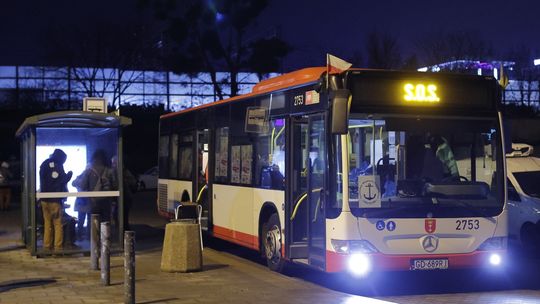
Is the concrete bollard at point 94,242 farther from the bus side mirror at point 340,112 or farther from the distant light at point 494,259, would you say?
the distant light at point 494,259

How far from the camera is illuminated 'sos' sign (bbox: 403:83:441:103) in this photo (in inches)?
434

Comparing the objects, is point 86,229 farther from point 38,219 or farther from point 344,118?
point 344,118

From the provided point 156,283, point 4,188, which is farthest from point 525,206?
point 4,188

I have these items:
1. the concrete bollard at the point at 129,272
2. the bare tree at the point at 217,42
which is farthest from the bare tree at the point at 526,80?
the concrete bollard at the point at 129,272

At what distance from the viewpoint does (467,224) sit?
10945mm

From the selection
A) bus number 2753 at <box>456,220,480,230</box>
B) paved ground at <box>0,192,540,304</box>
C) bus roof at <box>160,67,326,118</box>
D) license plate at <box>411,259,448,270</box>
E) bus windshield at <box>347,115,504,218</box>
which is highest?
bus roof at <box>160,67,326,118</box>

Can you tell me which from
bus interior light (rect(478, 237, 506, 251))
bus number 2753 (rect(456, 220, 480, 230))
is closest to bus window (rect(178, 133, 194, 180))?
bus number 2753 (rect(456, 220, 480, 230))

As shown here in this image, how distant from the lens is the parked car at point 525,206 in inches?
622

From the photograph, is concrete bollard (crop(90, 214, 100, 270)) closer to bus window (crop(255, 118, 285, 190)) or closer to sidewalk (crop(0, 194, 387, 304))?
sidewalk (crop(0, 194, 387, 304))

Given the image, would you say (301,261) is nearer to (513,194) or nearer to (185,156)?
(513,194)

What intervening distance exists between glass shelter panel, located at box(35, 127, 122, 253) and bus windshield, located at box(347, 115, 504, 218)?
6.05 metres

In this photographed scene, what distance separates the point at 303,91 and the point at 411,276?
380cm

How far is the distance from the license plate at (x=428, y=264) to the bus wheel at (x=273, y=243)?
8.19 feet

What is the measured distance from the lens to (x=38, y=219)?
16.4 meters
